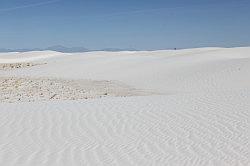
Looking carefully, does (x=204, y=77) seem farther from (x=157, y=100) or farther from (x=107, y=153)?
(x=107, y=153)

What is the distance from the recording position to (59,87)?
2188 centimetres

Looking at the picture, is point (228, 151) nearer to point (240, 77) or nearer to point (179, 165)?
point (179, 165)

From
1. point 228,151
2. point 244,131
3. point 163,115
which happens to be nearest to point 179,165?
point 228,151

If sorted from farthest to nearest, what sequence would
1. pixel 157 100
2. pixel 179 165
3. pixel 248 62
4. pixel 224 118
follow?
pixel 248 62 → pixel 157 100 → pixel 224 118 → pixel 179 165

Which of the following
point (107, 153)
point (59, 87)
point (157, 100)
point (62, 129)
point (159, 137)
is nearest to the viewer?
point (107, 153)

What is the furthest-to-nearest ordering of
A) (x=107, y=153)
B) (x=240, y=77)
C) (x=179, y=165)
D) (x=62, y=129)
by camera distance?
(x=240, y=77)
(x=62, y=129)
(x=107, y=153)
(x=179, y=165)

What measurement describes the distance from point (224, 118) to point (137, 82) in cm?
1711

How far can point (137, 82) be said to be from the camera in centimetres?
2708

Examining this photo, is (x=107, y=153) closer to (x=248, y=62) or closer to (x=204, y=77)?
(x=204, y=77)

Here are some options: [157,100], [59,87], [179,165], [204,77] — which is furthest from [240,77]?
[179,165]

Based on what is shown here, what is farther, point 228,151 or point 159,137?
point 159,137

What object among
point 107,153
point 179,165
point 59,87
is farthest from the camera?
point 59,87

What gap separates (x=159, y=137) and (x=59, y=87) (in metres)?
14.1

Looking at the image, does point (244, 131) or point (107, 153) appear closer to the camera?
point (107, 153)
